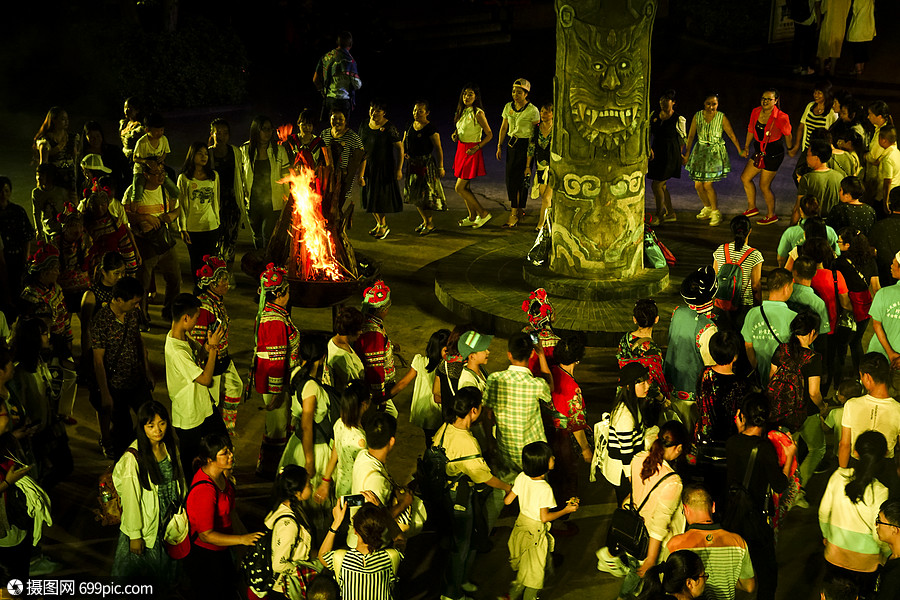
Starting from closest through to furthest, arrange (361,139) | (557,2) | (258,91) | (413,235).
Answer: (557,2) < (361,139) < (413,235) < (258,91)

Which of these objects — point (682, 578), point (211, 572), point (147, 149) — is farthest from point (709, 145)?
point (211, 572)

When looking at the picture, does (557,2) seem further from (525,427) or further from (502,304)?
(525,427)

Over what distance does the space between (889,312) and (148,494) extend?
5.41 m

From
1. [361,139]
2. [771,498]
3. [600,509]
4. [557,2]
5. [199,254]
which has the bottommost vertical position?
[600,509]

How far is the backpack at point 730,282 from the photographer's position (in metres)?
9.06

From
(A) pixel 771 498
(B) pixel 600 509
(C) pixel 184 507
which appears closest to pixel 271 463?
(C) pixel 184 507

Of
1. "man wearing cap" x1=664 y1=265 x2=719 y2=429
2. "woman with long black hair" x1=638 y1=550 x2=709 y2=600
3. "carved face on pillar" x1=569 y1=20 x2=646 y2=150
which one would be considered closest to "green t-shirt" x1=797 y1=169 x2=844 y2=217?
"carved face on pillar" x1=569 y1=20 x2=646 y2=150

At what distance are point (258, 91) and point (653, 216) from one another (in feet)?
36.0

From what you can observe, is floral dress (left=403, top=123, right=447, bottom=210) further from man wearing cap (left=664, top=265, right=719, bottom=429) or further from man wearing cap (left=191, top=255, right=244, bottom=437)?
man wearing cap (left=664, top=265, right=719, bottom=429)

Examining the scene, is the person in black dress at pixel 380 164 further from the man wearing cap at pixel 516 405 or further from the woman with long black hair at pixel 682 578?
the woman with long black hair at pixel 682 578

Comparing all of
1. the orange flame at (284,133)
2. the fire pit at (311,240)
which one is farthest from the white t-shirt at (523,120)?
the fire pit at (311,240)

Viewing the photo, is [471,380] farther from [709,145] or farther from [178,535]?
[709,145]

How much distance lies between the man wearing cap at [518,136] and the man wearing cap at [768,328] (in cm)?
626

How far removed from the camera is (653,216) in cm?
1434
